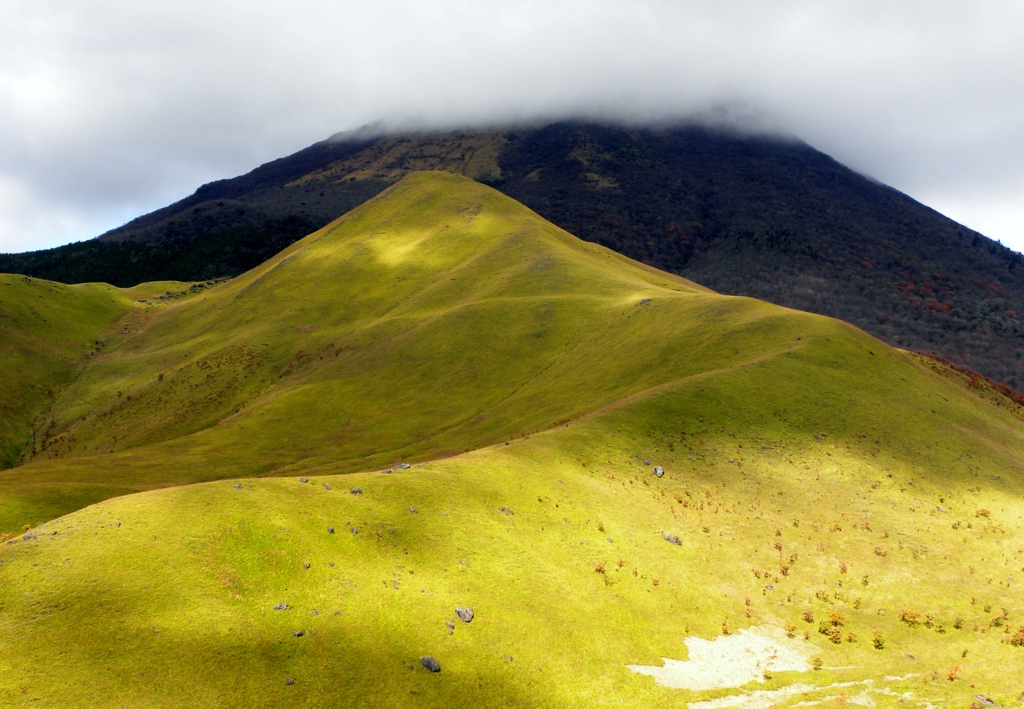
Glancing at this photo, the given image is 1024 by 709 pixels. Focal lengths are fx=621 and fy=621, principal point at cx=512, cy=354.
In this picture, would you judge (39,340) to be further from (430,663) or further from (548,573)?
(430,663)

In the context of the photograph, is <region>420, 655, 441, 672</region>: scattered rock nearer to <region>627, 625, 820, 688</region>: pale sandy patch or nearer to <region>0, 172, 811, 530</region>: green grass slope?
<region>627, 625, 820, 688</region>: pale sandy patch

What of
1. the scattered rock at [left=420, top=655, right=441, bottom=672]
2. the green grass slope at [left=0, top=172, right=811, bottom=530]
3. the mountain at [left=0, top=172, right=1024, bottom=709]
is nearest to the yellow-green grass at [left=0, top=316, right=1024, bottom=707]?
the mountain at [left=0, top=172, right=1024, bottom=709]

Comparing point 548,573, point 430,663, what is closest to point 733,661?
point 548,573

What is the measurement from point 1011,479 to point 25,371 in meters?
114

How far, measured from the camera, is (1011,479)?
133ft

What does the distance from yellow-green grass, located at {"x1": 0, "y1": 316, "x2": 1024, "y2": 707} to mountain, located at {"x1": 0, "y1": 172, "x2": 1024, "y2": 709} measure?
11 cm

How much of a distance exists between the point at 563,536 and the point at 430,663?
413 inches

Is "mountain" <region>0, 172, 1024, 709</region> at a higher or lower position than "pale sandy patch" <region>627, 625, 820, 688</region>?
higher

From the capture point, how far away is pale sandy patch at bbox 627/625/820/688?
72.0 ft

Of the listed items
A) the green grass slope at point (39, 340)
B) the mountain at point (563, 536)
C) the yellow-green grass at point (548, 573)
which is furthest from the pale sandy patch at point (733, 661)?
the green grass slope at point (39, 340)

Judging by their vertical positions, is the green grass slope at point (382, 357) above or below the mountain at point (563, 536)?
above

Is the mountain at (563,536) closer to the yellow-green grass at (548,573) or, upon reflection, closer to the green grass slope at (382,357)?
the yellow-green grass at (548,573)

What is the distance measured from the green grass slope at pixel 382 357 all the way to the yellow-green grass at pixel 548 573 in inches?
556

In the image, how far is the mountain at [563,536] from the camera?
1950cm
